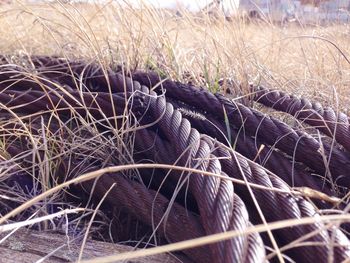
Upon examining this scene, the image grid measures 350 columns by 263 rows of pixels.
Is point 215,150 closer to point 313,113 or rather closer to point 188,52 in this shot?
point 313,113

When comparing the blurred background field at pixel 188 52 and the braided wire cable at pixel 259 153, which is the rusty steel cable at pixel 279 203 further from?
the blurred background field at pixel 188 52

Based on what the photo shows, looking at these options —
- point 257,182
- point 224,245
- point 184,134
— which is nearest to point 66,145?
point 184,134

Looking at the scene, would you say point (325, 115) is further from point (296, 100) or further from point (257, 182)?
point (257, 182)

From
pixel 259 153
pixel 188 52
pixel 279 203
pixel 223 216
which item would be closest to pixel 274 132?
pixel 259 153

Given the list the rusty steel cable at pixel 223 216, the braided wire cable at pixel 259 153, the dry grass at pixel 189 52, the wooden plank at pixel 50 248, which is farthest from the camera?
the dry grass at pixel 189 52

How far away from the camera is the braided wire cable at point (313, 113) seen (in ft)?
3.09

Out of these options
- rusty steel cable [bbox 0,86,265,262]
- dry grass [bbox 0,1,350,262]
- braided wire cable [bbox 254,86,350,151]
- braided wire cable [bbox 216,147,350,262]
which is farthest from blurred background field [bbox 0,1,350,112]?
rusty steel cable [bbox 0,86,265,262]

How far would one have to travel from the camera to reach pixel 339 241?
572mm

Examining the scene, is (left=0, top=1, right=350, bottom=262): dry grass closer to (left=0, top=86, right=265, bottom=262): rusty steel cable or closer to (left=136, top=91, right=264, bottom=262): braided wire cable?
(left=136, top=91, right=264, bottom=262): braided wire cable

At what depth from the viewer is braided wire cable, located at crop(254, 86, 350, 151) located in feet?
3.09

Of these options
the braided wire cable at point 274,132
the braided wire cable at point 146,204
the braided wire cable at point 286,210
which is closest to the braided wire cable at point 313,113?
the braided wire cable at point 274,132

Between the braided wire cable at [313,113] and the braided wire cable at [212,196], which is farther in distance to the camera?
the braided wire cable at [313,113]

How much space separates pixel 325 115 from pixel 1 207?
639 millimetres

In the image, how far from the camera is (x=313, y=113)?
3.31 feet
